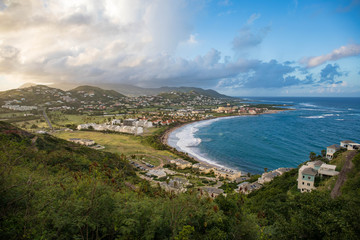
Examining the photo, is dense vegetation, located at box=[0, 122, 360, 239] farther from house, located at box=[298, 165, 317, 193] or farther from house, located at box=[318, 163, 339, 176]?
house, located at box=[318, 163, 339, 176]

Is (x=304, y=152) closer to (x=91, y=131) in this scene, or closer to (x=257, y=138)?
(x=257, y=138)

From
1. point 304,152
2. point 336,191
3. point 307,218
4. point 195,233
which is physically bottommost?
point 304,152

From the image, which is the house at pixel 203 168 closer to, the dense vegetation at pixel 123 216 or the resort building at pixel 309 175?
the resort building at pixel 309 175

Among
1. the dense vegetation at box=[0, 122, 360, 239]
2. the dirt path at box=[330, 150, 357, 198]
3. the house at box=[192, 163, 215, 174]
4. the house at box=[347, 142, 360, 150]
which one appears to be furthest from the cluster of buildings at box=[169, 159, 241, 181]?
the dense vegetation at box=[0, 122, 360, 239]

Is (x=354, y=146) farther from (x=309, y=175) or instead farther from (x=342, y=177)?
(x=309, y=175)

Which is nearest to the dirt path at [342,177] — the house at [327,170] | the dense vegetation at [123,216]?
the house at [327,170]

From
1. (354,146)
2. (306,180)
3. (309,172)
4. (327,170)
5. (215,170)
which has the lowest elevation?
(215,170)

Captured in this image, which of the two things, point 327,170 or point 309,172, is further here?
A: point 327,170

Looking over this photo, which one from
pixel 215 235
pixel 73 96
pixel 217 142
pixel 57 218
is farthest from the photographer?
pixel 73 96

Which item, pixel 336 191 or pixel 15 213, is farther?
pixel 336 191

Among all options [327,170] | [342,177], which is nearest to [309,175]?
[342,177]

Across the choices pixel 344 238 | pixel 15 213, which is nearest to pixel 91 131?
pixel 15 213
